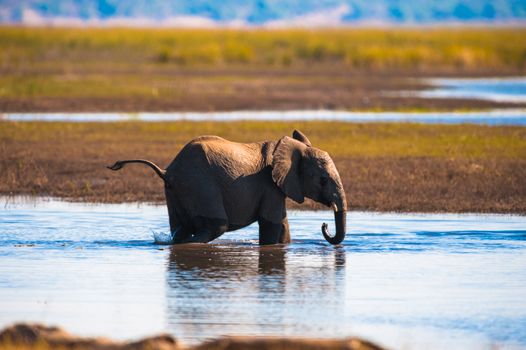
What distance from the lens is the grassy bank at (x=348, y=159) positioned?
66.0 feet

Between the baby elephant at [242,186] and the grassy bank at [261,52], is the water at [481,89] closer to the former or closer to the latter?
the grassy bank at [261,52]

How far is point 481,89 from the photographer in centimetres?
5109

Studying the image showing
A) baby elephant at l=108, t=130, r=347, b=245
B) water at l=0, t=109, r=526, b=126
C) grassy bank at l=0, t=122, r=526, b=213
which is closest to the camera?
baby elephant at l=108, t=130, r=347, b=245

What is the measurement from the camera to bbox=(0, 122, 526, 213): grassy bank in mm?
20109

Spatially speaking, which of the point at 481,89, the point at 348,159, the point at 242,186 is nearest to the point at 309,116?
the point at 348,159

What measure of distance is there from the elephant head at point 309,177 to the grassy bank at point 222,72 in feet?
73.2

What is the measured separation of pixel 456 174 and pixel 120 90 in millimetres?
25877

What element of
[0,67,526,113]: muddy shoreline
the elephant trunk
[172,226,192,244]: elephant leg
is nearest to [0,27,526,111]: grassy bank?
[0,67,526,113]: muddy shoreline

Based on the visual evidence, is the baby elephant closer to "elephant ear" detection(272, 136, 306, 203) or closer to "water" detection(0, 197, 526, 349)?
"elephant ear" detection(272, 136, 306, 203)

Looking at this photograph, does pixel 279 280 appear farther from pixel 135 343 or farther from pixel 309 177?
pixel 135 343

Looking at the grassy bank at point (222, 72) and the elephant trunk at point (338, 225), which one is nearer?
the elephant trunk at point (338, 225)

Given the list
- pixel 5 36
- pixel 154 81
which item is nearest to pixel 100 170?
pixel 154 81

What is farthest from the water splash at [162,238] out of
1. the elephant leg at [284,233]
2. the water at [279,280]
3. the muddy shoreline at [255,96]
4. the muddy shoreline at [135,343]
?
the muddy shoreline at [255,96]

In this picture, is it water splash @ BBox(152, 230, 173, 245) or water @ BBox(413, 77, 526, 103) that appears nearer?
water splash @ BBox(152, 230, 173, 245)
